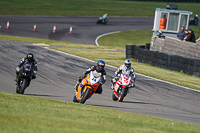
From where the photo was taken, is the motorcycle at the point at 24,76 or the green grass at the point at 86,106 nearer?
the green grass at the point at 86,106

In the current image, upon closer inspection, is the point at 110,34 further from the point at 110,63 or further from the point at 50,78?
the point at 50,78

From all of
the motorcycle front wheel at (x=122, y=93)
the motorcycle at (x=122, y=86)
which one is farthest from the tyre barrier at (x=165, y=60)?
the motorcycle front wheel at (x=122, y=93)

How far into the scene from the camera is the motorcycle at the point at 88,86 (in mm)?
10726

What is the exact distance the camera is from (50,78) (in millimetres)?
15688

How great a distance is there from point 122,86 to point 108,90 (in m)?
2.18

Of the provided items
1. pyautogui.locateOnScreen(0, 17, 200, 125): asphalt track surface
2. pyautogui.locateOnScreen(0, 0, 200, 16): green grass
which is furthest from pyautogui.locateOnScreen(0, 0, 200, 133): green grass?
pyautogui.locateOnScreen(0, 17, 200, 125): asphalt track surface

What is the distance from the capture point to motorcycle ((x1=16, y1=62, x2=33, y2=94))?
38.9 feet

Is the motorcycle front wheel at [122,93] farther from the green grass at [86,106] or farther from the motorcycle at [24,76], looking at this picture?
the motorcycle at [24,76]

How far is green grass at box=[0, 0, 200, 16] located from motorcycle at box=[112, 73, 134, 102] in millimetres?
33140

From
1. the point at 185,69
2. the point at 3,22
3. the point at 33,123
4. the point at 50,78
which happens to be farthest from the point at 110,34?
the point at 33,123

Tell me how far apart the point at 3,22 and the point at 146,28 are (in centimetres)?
1613

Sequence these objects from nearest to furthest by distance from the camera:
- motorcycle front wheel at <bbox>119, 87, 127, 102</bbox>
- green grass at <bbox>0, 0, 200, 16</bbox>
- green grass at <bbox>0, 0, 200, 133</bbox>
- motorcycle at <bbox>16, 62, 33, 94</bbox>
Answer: green grass at <bbox>0, 0, 200, 133</bbox> → motorcycle at <bbox>16, 62, 33, 94</bbox> → motorcycle front wheel at <bbox>119, 87, 127, 102</bbox> → green grass at <bbox>0, 0, 200, 16</bbox>

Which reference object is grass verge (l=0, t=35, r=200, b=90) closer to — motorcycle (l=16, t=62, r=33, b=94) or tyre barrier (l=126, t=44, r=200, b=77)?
tyre barrier (l=126, t=44, r=200, b=77)

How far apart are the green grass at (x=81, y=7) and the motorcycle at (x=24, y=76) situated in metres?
32.5
